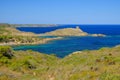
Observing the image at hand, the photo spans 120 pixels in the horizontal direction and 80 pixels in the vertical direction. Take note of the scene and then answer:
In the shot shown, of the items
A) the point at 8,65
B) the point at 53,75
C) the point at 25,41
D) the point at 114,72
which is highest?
the point at 114,72

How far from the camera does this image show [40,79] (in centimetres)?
2130

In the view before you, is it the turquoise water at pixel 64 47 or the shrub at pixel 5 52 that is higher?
the shrub at pixel 5 52

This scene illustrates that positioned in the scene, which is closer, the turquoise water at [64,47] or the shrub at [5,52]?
the shrub at [5,52]

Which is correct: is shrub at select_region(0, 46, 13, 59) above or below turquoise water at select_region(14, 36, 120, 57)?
above

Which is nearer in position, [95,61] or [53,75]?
[53,75]

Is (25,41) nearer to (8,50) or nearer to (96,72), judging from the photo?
(8,50)

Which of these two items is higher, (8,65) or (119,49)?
(119,49)

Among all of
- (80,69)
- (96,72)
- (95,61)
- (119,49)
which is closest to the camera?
(96,72)

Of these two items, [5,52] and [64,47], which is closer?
[5,52]

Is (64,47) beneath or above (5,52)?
beneath

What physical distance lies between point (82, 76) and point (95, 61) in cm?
506

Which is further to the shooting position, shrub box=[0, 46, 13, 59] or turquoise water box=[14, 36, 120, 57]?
turquoise water box=[14, 36, 120, 57]

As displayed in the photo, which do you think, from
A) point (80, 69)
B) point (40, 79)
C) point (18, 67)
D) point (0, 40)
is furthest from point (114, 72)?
point (0, 40)

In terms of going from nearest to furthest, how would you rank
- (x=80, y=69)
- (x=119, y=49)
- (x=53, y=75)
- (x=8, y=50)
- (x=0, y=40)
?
1. (x=80, y=69)
2. (x=53, y=75)
3. (x=119, y=49)
4. (x=8, y=50)
5. (x=0, y=40)
